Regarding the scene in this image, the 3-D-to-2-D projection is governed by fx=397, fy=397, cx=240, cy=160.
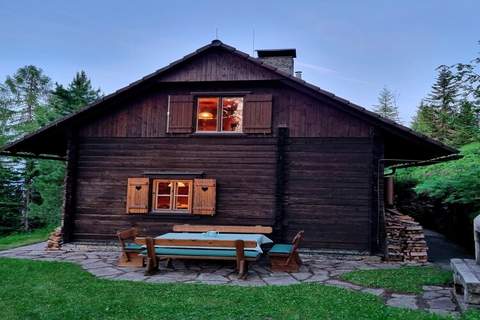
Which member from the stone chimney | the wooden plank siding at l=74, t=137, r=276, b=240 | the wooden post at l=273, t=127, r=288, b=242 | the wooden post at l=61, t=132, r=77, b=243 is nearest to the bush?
the wooden post at l=273, t=127, r=288, b=242

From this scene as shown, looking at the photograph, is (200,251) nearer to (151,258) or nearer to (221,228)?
(151,258)

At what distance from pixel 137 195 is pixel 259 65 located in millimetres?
4874

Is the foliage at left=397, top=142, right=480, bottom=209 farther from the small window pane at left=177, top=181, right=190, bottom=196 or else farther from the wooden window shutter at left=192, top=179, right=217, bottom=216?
the small window pane at left=177, top=181, right=190, bottom=196

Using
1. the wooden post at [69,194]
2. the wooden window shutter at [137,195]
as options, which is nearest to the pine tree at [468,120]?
the wooden window shutter at [137,195]

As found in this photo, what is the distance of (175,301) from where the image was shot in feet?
19.6

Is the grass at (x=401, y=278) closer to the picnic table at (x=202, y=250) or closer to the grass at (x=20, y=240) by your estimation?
the picnic table at (x=202, y=250)

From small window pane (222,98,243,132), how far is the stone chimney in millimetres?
3573

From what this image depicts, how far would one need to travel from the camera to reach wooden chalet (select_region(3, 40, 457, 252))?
408 inches

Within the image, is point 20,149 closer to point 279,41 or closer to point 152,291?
Result: point 152,291

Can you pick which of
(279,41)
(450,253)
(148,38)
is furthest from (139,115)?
(279,41)

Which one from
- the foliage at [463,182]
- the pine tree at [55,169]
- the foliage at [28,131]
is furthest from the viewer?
the foliage at [28,131]

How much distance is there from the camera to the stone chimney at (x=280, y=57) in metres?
14.0

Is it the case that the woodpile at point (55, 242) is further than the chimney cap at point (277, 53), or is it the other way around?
the chimney cap at point (277, 53)

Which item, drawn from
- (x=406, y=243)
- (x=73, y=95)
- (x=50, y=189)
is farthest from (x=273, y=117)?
(x=73, y=95)
